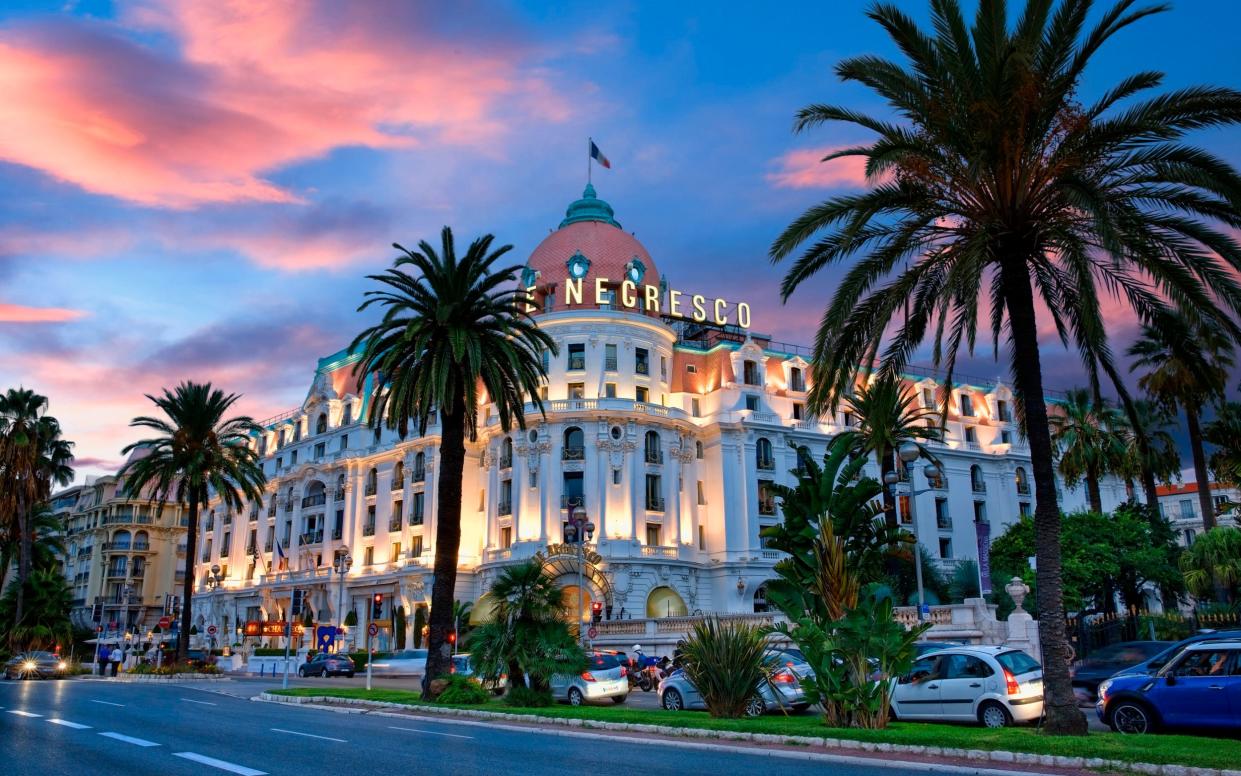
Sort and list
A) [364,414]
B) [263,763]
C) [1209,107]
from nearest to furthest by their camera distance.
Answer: [263,763]
[1209,107]
[364,414]

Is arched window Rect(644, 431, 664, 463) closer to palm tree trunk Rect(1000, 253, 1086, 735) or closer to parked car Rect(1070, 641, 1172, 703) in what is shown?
parked car Rect(1070, 641, 1172, 703)

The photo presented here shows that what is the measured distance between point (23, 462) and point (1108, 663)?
6227 centimetres

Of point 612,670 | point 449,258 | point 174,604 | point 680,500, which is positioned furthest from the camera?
point 174,604

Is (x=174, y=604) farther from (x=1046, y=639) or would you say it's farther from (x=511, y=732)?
(x=1046, y=639)

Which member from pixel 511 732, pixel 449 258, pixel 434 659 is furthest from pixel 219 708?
pixel 449 258

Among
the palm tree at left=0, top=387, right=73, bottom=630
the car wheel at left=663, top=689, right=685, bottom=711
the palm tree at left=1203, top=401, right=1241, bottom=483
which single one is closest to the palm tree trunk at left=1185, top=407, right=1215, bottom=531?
the palm tree at left=1203, top=401, right=1241, bottom=483

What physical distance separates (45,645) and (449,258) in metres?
49.6

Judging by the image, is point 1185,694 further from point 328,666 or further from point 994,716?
point 328,666

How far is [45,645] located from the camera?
63.2 m

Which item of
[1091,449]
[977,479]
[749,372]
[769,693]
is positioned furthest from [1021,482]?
[769,693]

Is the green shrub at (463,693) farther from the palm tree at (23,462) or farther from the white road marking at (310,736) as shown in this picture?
the palm tree at (23,462)

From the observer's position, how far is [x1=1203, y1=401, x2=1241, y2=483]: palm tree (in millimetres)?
47625

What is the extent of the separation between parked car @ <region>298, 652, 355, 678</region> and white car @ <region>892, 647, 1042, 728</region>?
124 feet

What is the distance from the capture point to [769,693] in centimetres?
2294
